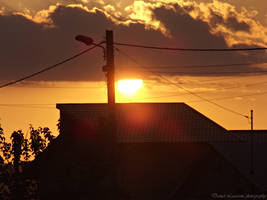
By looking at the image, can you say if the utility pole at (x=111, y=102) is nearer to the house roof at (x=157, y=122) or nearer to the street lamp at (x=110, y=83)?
the street lamp at (x=110, y=83)

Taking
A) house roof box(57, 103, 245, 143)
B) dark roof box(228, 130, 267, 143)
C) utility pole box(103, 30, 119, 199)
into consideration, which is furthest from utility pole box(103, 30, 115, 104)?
dark roof box(228, 130, 267, 143)

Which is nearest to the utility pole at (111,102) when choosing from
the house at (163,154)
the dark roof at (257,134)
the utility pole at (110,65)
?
the utility pole at (110,65)

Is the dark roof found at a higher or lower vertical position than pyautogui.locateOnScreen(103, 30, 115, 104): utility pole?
lower

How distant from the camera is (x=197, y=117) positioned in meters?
38.8

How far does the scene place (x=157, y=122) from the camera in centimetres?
3816

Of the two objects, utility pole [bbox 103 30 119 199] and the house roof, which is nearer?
utility pole [bbox 103 30 119 199]

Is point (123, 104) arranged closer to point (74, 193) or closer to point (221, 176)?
point (221, 176)

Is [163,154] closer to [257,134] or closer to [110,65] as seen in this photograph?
[110,65]

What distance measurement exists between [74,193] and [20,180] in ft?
18.9

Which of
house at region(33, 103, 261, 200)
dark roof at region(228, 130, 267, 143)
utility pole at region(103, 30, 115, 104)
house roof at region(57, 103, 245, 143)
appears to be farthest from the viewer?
dark roof at region(228, 130, 267, 143)

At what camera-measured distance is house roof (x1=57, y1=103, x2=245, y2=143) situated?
3594 centimetres

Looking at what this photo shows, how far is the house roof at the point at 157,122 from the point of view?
118 feet

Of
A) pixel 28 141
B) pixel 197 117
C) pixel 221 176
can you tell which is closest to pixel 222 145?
pixel 197 117

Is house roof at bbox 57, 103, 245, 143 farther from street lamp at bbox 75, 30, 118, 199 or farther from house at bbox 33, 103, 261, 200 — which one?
street lamp at bbox 75, 30, 118, 199
